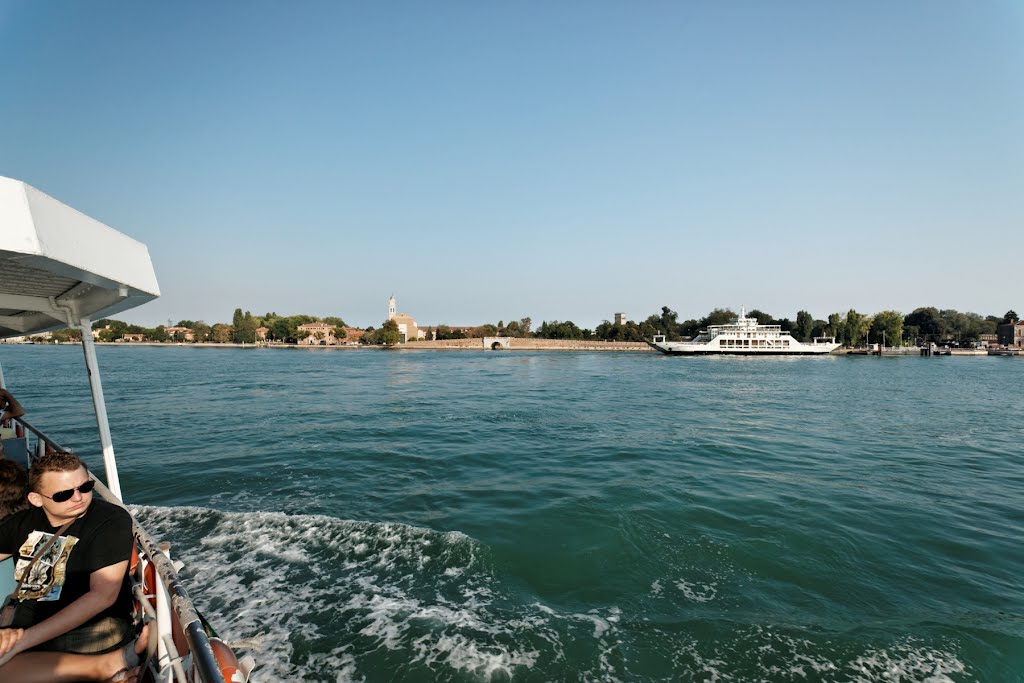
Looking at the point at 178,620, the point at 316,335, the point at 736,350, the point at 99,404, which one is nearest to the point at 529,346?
the point at 736,350

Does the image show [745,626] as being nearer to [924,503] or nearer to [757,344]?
[924,503]

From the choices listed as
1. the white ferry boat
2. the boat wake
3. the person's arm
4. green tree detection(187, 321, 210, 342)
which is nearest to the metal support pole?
the boat wake

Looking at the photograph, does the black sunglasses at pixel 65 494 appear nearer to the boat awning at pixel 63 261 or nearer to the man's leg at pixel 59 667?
the man's leg at pixel 59 667

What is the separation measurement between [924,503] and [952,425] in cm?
1705

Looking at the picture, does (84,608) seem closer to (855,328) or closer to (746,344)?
(746,344)

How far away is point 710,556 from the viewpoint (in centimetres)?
865

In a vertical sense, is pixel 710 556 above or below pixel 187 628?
below

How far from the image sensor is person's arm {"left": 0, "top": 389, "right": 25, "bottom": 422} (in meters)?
7.89

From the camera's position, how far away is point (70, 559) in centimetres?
320

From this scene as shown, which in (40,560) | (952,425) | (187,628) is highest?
(187,628)

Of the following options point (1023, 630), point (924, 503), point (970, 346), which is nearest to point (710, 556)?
point (1023, 630)

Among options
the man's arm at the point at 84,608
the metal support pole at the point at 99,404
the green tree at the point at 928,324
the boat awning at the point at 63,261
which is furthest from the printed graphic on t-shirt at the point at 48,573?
the green tree at the point at 928,324

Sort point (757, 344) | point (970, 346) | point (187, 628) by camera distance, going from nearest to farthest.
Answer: point (187, 628) → point (757, 344) → point (970, 346)

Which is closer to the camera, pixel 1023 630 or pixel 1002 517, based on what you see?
pixel 1023 630
